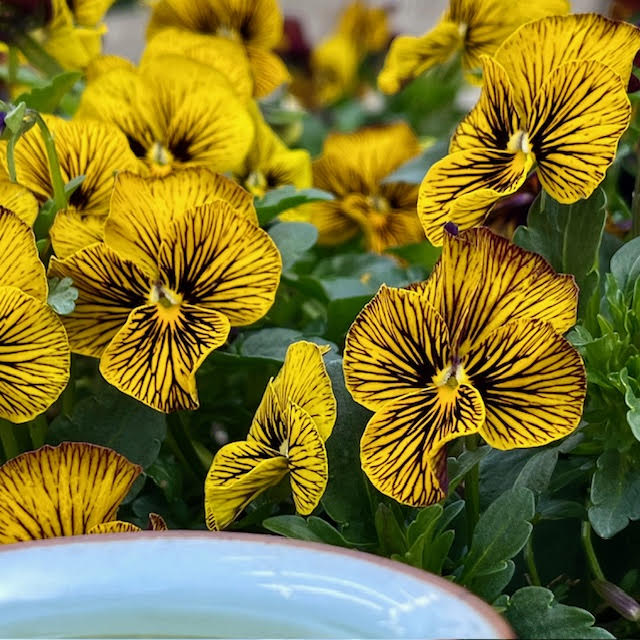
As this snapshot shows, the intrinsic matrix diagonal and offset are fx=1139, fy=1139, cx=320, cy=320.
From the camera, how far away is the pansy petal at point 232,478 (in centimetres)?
47

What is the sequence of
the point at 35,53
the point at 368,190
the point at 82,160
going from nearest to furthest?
the point at 82,160, the point at 35,53, the point at 368,190

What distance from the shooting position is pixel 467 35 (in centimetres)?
65

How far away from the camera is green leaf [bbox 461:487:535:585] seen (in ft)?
1.38

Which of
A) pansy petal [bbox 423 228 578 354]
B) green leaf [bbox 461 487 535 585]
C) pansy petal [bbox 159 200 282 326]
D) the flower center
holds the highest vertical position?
the flower center

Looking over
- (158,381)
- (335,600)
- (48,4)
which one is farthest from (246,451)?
(48,4)

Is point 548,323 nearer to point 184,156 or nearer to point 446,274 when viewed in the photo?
point 446,274

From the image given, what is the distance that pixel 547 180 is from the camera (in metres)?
0.49

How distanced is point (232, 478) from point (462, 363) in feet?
0.35

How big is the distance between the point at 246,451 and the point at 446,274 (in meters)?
0.11

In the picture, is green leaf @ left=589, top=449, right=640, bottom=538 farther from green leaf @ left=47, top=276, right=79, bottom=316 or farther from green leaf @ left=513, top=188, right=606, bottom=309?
green leaf @ left=47, top=276, right=79, bottom=316

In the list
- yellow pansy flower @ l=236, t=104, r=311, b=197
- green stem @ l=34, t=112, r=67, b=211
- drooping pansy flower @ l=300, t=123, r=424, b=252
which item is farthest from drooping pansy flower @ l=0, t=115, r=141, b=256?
drooping pansy flower @ l=300, t=123, r=424, b=252

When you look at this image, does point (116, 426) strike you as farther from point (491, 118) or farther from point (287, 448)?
point (491, 118)

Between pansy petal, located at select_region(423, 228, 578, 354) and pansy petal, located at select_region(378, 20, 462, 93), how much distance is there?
0.25 m

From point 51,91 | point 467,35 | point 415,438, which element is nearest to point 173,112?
point 51,91
